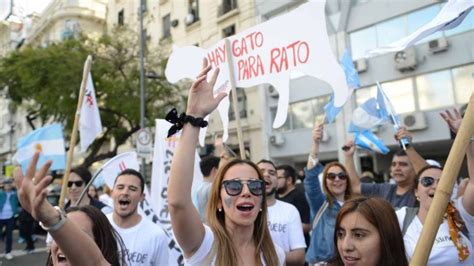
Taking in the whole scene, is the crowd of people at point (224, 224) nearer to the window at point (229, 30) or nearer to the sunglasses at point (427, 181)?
the sunglasses at point (427, 181)

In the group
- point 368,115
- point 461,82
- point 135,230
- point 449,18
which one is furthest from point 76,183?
point 461,82

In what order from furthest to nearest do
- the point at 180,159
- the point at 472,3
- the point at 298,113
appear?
the point at 298,113 → the point at 472,3 → the point at 180,159

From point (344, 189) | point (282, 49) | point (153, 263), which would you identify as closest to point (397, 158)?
point (344, 189)

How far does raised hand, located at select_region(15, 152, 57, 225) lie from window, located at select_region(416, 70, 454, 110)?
47.0ft

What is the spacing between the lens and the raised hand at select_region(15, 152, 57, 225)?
1.41 m

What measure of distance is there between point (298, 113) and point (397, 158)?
1396 centimetres

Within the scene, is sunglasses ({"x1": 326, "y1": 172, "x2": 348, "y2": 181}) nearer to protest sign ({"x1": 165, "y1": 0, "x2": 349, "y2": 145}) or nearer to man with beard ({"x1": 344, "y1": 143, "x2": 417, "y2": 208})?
man with beard ({"x1": 344, "y1": 143, "x2": 417, "y2": 208})

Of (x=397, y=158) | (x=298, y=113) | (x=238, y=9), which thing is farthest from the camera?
(x=238, y=9)

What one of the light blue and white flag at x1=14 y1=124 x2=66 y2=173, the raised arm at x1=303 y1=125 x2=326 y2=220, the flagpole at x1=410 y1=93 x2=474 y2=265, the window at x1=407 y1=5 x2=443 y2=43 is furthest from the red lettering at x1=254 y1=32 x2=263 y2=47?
the window at x1=407 y1=5 x2=443 y2=43

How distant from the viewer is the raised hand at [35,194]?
1.41m

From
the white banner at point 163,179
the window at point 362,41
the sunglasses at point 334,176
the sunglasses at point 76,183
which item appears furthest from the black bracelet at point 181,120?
the window at point 362,41

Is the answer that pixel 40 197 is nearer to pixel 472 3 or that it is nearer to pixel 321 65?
pixel 472 3

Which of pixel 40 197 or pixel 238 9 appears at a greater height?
pixel 238 9

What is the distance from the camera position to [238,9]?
19938mm
